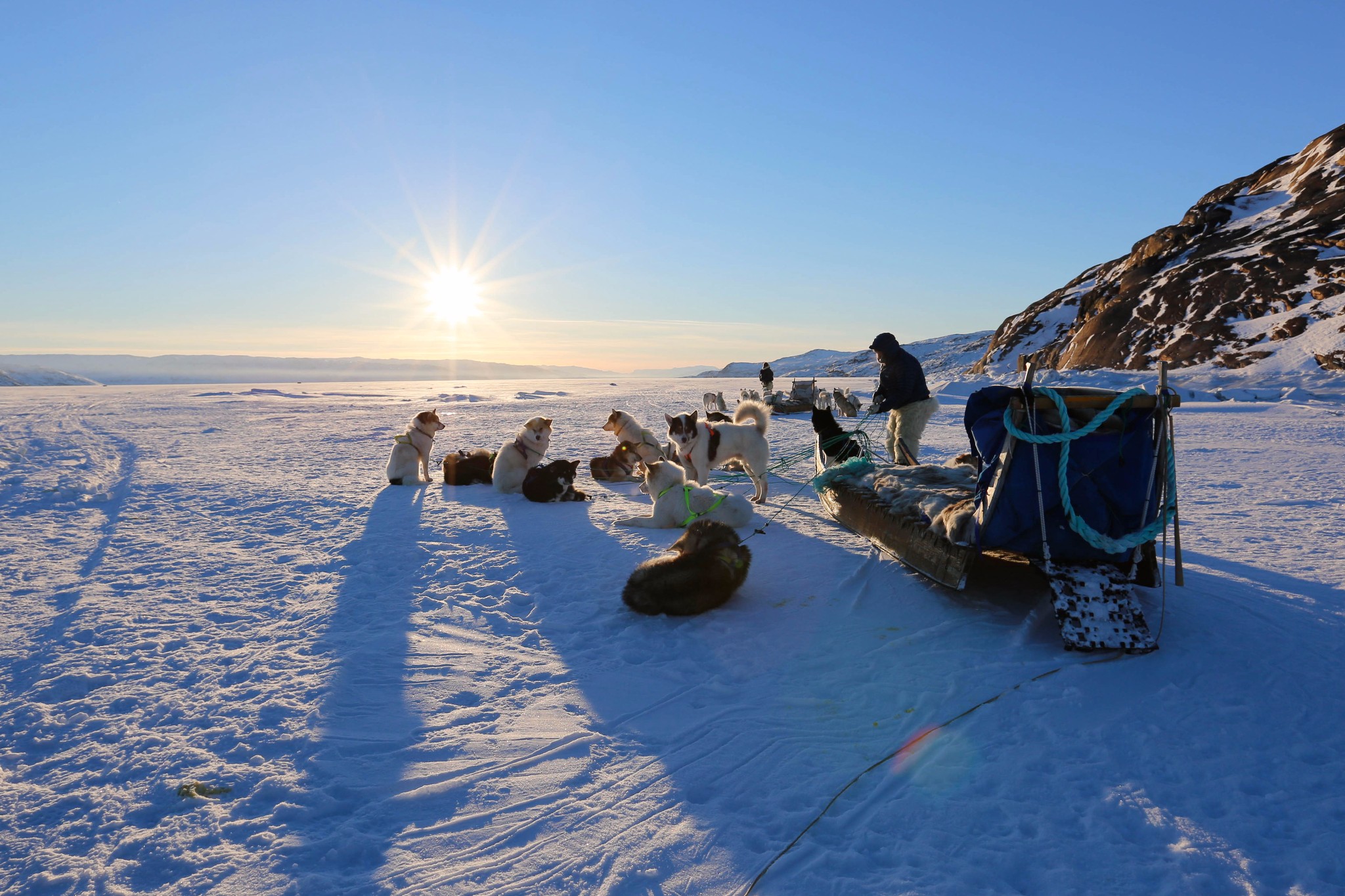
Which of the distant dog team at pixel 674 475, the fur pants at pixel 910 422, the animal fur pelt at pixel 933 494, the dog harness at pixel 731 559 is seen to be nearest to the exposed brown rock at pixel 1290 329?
the fur pants at pixel 910 422

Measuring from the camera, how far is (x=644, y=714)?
10.6ft

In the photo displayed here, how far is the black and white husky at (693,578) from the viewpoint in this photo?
4383 mm

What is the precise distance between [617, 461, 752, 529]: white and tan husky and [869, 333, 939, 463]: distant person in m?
2.61

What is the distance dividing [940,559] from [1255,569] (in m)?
2.59

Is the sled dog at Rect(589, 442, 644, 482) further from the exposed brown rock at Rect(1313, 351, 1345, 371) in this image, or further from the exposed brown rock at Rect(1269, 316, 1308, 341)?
the exposed brown rock at Rect(1269, 316, 1308, 341)

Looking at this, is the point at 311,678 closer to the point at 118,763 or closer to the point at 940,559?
the point at 118,763

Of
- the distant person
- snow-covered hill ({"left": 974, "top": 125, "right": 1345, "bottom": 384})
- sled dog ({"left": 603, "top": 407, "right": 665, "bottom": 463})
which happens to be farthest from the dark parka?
snow-covered hill ({"left": 974, "top": 125, "right": 1345, "bottom": 384})

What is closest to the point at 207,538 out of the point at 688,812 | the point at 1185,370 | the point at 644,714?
the point at 644,714

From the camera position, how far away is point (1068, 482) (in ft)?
12.5

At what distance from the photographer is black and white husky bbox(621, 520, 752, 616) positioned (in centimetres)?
438

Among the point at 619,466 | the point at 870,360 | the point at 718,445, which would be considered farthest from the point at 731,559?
the point at 870,360

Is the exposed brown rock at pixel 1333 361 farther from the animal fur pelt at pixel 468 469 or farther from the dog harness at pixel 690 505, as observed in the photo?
the animal fur pelt at pixel 468 469

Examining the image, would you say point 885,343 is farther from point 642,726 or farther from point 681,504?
point 642,726

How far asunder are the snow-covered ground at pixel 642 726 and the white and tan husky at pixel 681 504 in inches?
14.1
